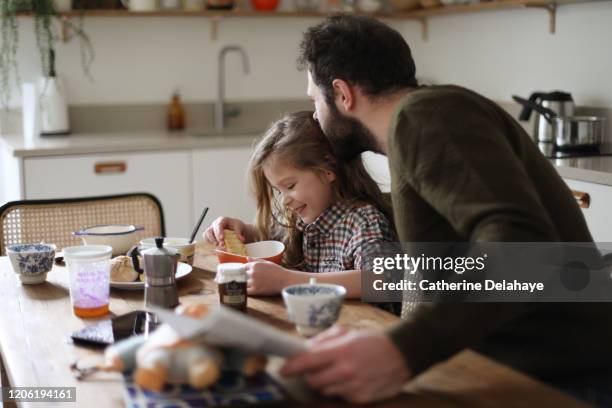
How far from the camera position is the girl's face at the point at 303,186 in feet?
6.51

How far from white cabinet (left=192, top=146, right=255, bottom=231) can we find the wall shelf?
2.58 ft

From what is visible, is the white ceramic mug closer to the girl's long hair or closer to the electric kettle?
the electric kettle

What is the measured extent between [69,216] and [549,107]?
194 cm

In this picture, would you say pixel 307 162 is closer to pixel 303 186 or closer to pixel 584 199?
pixel 303 186

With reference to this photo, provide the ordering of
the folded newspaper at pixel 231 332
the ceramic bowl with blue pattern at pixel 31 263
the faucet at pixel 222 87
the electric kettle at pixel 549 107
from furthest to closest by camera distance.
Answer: the faucet at pixel 222 87 < the electric kettle at pixel 549 107 < the ceramic bowl with blue pattern at pixel 31 263 < the folded newspaper at pixel 231 332

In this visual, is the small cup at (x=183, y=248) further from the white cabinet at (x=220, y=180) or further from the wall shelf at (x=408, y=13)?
the wall shelf at (x=408, y=13)

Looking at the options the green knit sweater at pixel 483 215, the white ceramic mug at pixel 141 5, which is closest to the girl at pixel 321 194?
the green knit sweater at pixel 483 215

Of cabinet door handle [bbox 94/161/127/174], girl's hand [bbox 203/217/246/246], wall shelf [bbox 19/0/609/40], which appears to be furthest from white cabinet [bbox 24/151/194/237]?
girl's hand [bbox 203/217/246/246]

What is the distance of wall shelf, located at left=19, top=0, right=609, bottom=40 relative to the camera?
3.55 meters

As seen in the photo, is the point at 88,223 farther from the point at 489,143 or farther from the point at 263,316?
the point at 489,143

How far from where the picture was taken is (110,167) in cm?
372

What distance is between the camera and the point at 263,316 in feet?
5.17

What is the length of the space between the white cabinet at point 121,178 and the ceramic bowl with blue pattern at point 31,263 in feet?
6.01

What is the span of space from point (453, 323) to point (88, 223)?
1673 mm
